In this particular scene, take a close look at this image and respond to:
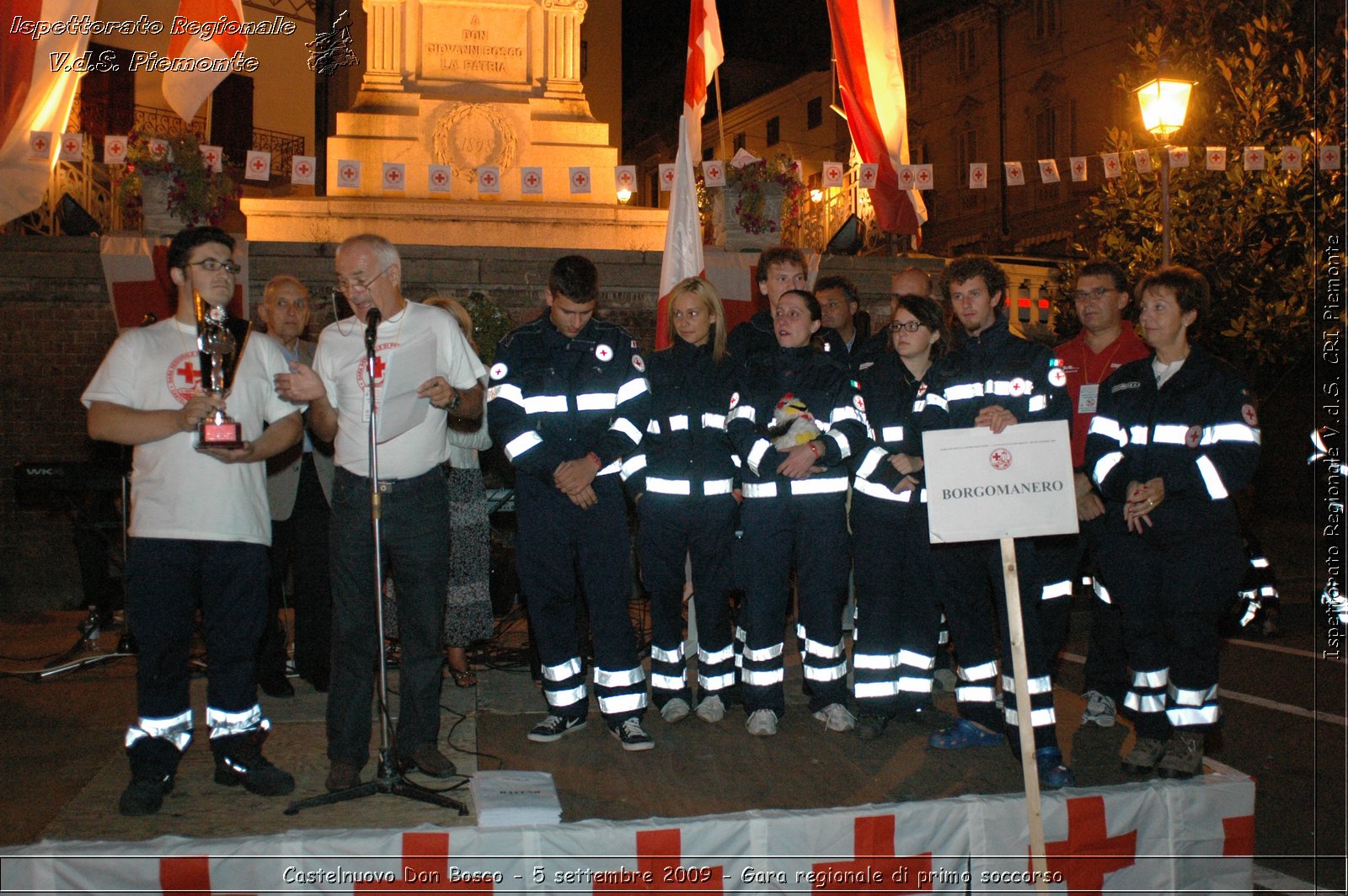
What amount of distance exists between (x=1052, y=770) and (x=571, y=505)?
263cm

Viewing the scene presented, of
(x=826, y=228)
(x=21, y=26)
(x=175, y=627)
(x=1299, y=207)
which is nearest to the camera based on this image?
(x=175, y=627)

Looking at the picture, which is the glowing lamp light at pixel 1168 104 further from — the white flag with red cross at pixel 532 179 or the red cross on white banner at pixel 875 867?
the red cross on white banner at pixel 875 867

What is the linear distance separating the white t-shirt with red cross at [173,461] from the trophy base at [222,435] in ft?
0.87

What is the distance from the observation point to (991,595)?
5.67m

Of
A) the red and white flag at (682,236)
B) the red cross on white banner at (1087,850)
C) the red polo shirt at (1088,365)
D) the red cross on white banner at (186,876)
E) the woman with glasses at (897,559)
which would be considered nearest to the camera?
the red cross on white banner at (186,876)

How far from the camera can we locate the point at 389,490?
4910mm

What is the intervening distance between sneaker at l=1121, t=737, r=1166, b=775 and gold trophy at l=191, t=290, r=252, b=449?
4.27 m

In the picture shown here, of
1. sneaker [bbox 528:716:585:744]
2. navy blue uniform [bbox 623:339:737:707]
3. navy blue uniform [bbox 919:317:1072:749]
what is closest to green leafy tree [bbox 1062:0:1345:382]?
navy blue uniform [bbox 919:317:1072:749]

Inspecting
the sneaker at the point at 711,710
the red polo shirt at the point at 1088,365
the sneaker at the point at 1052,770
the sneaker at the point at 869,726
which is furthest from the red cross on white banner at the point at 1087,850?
the red polo shirt at the point at 1088,365

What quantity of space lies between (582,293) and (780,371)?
120 centimetres

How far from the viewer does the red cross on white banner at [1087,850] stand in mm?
4047

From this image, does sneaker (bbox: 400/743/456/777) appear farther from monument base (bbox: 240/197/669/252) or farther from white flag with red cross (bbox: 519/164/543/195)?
monument base (bbox: 240/197/669/252)

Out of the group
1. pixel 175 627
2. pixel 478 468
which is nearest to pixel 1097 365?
pixel 478 468

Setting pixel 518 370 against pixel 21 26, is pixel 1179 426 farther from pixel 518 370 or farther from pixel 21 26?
pixel 21 26
